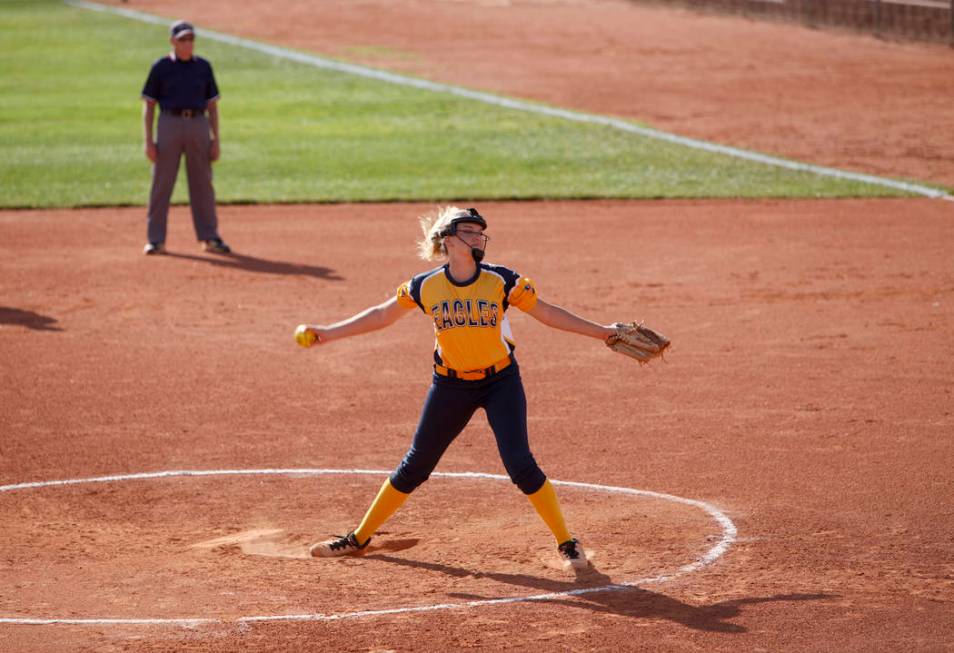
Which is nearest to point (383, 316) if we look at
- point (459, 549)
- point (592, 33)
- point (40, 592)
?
point (459, 549)

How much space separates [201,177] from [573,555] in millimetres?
10040

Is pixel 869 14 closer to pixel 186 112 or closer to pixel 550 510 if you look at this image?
pixel 186 112

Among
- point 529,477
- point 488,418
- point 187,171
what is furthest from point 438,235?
point 187,171

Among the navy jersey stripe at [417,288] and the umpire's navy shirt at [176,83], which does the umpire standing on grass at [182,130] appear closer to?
the umpire's navy shirt at [176,83]

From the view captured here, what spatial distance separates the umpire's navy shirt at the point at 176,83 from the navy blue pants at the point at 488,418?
9.35 m

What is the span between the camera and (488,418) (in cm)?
782

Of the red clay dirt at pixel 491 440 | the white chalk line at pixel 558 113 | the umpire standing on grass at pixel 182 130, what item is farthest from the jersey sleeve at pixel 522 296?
the white chalk line at pixel 558 113

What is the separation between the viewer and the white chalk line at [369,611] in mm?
7133

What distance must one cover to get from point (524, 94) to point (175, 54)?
14169 mm

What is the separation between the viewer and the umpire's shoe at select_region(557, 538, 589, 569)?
25.4 ft

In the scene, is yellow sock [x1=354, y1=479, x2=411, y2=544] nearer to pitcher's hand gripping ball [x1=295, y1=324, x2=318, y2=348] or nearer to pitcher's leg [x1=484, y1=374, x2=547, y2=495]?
pitcher's leg [x1=484, y1=374, x2=547, y2=495]

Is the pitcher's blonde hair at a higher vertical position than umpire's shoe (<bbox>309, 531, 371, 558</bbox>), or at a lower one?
higher

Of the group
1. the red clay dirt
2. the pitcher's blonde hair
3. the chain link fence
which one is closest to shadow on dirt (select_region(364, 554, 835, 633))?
the red clay dirt

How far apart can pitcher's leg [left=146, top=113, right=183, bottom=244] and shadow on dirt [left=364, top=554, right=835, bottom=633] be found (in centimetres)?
983
